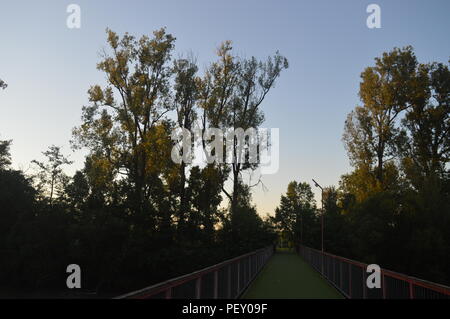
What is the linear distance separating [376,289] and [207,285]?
3.97m

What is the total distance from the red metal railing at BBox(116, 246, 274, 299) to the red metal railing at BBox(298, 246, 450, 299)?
339 cm

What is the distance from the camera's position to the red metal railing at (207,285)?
4836mm

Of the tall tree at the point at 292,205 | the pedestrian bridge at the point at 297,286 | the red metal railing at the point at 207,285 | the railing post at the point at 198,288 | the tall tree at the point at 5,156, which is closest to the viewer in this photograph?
the red metal railing at the point at 207,285

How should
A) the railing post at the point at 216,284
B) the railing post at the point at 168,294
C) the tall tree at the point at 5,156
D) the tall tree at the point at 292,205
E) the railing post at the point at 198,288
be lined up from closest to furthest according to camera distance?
the railing post at the point at 168,294
the railing post at the point at 198,288
the railing post at the point at 216,284
the tall tree at the point at 5,156
the tall tree at the point at 292,205

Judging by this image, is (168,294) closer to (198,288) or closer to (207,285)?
(198,288)

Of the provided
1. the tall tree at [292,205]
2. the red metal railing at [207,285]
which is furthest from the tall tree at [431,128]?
the tall tree at [292,205]

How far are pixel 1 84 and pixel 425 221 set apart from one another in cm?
3019

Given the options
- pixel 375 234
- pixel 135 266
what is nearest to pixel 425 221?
pixel 375 234

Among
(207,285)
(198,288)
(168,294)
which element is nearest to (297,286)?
(207,285)

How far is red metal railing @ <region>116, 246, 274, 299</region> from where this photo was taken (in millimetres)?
4836

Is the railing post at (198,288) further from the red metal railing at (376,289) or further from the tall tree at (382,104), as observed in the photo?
the tall tree at (382,104)

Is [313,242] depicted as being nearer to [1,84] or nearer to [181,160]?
[181,160]

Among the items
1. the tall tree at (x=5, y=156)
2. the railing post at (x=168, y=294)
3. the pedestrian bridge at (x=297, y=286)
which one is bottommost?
the pedestrian bridge at (x=297, y=286)

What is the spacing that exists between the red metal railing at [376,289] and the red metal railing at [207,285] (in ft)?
11.1
